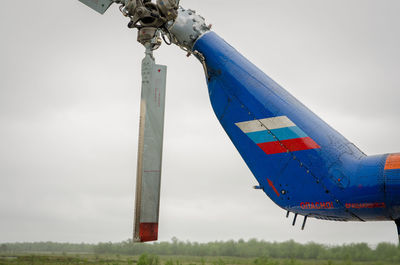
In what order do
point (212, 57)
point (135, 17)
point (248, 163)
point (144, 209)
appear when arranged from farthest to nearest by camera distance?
point (212, 57) → point (248, 163) → point (135, 17) → point (144, 209)

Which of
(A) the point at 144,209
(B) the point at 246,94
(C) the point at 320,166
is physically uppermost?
(B) the point at 246,94

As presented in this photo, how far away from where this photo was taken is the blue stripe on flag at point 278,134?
6.63 meters

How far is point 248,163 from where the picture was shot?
7.16 metres

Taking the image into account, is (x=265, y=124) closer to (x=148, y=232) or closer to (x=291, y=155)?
(x=291, y=155)

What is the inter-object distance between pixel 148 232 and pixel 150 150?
1.36m

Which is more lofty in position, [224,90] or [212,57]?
[212,57]

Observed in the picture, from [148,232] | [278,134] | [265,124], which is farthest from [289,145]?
[148,232]

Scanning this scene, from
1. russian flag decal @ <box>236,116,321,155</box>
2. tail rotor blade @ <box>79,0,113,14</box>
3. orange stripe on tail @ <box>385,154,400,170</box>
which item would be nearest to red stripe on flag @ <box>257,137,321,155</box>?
russian flag decal @ <box>236,116,321,155</box>

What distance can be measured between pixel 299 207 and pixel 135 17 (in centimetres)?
447

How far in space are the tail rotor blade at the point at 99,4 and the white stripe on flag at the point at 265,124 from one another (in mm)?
3692

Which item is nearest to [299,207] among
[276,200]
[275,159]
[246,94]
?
[276,200]

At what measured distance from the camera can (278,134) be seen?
6801 millimetres

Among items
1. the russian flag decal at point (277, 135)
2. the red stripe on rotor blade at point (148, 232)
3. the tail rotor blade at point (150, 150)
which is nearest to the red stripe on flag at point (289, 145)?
the russian flag decal at point (277, 135)

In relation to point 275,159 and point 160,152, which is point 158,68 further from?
point 275,159
